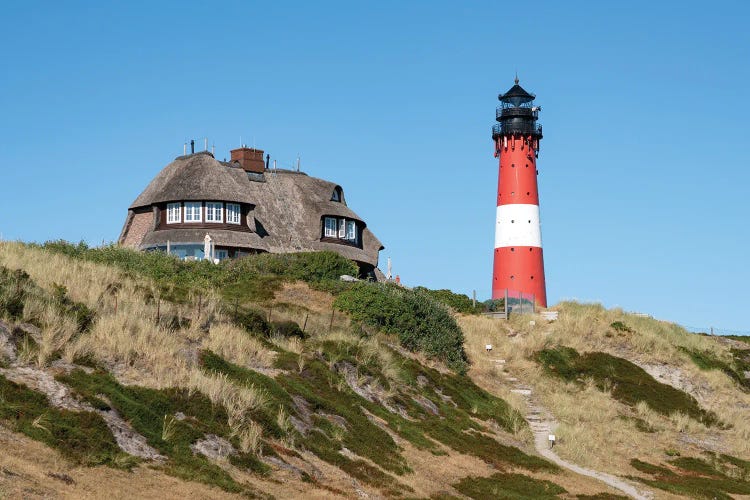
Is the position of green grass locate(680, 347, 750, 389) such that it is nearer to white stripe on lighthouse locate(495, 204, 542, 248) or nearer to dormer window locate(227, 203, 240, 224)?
white stripe on lighthouse locate(495, 204, 542, 248)

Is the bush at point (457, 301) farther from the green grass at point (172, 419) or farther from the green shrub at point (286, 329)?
the green grass at point (172, 419)

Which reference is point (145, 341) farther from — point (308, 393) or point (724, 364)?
point (724, 364)

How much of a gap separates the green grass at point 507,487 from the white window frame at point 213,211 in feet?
118

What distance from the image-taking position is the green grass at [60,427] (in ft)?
53.9

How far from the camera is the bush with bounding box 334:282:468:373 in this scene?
129 ft

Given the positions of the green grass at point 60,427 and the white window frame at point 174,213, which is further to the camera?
the white window frame at point 174,213

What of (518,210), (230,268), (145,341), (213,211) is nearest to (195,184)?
(213,211)

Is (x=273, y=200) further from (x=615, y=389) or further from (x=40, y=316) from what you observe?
(x=40, y=316)

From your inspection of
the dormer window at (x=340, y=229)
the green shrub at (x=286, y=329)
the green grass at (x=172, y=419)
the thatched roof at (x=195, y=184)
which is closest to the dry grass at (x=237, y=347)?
the green shrub at (x=286, y=329)

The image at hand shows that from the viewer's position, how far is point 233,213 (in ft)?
194

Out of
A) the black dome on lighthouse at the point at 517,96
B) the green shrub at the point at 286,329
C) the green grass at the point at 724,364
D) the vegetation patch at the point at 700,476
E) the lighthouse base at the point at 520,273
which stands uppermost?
the black dome on lighthouse at the point at 517,96

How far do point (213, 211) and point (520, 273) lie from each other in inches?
837

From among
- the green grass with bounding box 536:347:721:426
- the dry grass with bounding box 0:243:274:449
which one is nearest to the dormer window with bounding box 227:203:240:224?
the green grass with bounding box 536:347:721:426

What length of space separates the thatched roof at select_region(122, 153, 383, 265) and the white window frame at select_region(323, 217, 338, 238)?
27.4 inches
